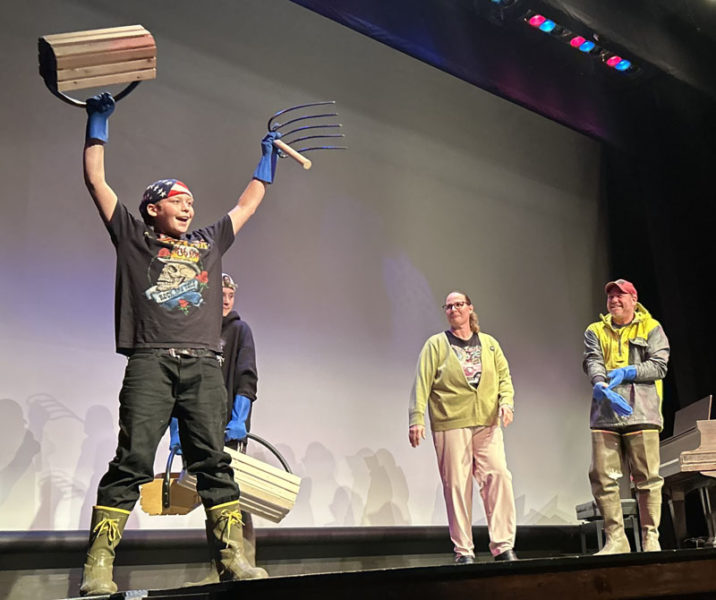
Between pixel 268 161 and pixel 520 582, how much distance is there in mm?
2109

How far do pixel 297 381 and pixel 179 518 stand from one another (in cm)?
125

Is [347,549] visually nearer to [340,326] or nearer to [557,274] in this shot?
[340,326]

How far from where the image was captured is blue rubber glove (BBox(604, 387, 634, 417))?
14.1 feet

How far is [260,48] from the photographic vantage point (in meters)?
5.85

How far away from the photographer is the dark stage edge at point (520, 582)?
185 cm

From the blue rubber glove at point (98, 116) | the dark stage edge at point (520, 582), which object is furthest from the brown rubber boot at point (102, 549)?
the blue rubber glove at point (98, 116)

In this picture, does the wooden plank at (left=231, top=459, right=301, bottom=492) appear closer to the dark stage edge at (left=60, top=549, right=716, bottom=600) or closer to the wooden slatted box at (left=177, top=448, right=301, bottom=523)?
the wooden slatted box at (left=177, top=448, right=301, bottom=523)

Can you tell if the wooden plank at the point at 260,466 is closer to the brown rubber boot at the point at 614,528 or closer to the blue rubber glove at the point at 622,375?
the brown rubber boot at the point at 614,528

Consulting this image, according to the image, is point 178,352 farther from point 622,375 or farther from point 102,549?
point 622,375

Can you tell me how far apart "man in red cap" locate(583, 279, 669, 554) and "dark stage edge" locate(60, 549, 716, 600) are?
2.06 metres

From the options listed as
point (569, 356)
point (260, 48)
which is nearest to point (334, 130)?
point (260, 48)

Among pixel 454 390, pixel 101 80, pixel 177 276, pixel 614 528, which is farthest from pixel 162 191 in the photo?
pixel 614 528

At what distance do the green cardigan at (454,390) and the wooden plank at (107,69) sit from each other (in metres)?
2.44

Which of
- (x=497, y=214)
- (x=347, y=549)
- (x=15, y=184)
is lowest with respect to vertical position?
(x=347, y=549)
